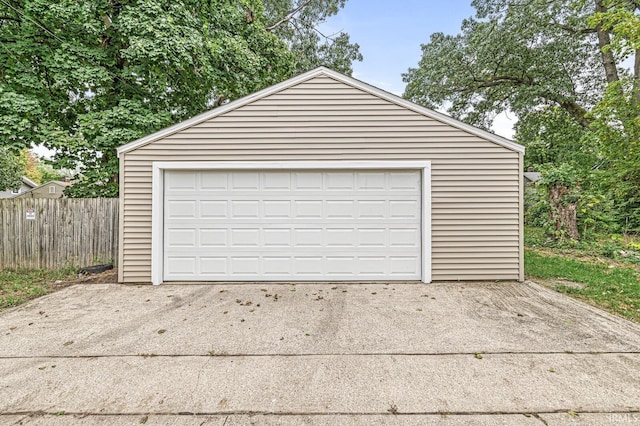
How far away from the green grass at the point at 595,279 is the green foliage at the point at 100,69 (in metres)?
9.30

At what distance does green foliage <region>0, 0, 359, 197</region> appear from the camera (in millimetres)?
7027

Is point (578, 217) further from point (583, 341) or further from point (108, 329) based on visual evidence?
point (108, 329)

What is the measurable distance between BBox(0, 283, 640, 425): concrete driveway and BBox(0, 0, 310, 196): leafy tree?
4602 millimetres

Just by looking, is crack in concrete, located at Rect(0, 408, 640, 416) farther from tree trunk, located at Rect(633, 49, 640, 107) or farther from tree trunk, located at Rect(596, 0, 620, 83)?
tree trunk, located at Rect(596, 0, 620, 83)

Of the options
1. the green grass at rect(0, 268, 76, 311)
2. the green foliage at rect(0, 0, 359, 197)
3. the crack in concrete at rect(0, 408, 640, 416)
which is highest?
the green foliage at rect(0, 0, 359, 197)

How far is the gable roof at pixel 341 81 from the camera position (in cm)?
521

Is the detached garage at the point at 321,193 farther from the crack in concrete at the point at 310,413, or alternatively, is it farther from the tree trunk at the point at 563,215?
the tree trunk at the point at 563,215

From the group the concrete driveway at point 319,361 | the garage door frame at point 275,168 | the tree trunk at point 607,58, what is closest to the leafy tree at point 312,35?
the tree trunk at point 607,58

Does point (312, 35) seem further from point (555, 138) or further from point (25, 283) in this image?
point (25, 283)

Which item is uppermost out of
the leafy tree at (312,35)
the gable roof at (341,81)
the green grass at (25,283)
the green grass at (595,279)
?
the leafy tree at (312,35)

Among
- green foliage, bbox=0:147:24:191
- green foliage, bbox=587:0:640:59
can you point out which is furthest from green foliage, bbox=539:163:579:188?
green foliage, bbox=0:147:24:191

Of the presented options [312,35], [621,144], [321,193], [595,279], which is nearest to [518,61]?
[621,144]

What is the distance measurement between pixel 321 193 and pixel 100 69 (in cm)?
666

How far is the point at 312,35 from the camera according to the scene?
44.9 ft
